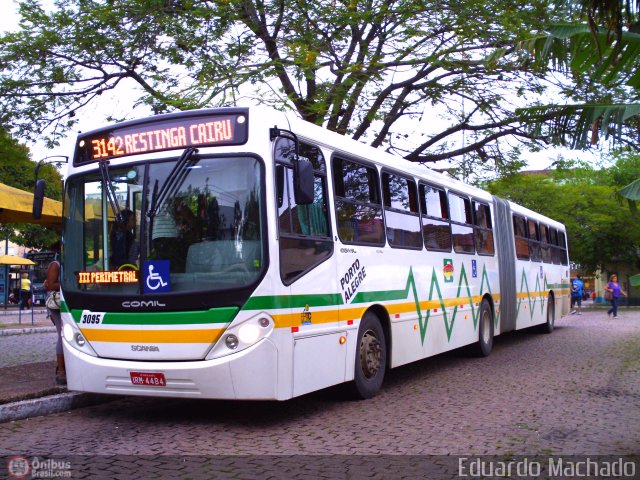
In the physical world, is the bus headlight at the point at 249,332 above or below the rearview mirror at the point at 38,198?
below

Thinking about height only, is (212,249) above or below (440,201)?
below

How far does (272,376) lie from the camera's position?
6.28 m

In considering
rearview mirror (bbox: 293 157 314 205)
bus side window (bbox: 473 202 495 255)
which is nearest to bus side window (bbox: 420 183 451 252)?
bus side window (bbox: 473 202 495 255)

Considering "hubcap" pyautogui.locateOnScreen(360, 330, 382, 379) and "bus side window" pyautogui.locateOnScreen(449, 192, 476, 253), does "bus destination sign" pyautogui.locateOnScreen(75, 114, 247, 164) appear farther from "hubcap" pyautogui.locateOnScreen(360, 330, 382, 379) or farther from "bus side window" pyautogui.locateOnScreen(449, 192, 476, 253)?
"bus side window" pyautogui.locateOnScreen(449, 192, 476, 253)

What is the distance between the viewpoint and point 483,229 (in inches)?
526

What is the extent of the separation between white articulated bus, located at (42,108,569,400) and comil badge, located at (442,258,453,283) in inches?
98.7

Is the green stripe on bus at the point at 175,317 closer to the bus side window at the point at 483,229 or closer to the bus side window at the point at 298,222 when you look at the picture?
the bus side window at the point at 298,222

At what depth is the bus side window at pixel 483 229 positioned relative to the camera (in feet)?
42.4

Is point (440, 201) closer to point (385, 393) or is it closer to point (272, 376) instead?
point (385, 393)

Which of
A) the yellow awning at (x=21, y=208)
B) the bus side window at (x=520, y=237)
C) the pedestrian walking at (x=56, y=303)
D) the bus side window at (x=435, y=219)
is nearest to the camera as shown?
the pedestrian walking at (x=56, y=303)

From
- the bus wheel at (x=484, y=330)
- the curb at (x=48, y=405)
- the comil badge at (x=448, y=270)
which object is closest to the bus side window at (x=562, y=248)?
the bus wheel at (x=484, y=330)

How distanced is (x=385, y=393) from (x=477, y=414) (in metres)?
1.74

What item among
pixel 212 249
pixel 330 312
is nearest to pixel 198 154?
pixel 212 249

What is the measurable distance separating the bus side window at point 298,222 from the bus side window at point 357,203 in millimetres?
365
